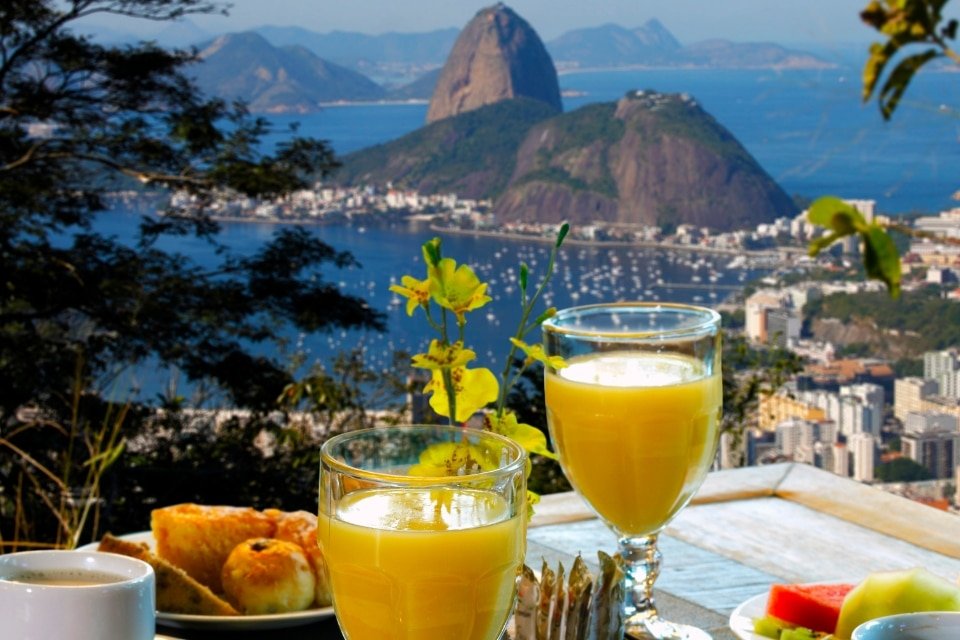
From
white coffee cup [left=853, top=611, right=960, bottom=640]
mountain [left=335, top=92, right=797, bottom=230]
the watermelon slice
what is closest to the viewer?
white coffee cup [left=853, top=611, right=960, bottom=640]

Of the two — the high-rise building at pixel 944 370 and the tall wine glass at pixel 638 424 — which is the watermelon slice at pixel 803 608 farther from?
the high-rise building at pixel 944 370

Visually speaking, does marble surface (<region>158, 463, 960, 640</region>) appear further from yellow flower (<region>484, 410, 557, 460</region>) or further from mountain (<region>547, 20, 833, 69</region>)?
mountain (<region>547, 20, 833, 69</region>)

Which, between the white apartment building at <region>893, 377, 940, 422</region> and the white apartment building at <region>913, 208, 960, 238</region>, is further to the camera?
the white apartment building at <region>893, 377, 940, 422</region>

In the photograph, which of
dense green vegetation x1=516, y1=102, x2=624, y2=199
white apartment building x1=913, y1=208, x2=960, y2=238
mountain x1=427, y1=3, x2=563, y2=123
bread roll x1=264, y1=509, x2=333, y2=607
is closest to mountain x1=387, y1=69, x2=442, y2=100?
mountain x1=427, y1=3, x2=563, y2=123

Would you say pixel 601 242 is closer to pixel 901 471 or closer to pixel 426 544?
pixel 901 471

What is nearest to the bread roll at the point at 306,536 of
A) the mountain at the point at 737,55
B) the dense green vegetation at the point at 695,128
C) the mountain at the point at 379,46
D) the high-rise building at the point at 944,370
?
the high-rise building at the point at 944,370
